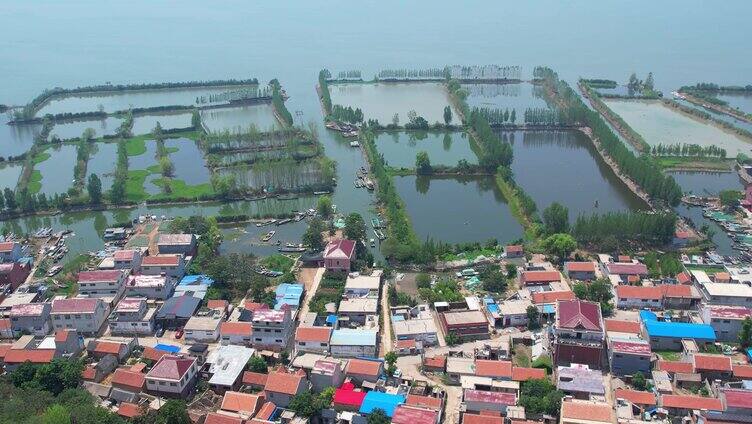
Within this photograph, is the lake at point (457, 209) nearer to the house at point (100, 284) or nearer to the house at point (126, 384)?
the house at point (100, 284)

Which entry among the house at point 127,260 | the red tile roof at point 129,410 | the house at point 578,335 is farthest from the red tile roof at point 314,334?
the house at point 127,260

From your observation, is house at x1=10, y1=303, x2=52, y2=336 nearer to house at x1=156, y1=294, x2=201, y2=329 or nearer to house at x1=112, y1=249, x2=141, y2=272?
house at x1=156, y1=294, x2=201, y2=329

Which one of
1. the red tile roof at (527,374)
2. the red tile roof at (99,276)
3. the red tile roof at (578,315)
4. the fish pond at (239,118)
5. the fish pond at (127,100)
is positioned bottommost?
the red tile roof at (527,374)

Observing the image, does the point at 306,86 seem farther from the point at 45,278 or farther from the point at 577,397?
the point at 577,397

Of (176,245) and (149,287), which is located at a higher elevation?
(176,245)

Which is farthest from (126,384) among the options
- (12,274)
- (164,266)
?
(12,274)

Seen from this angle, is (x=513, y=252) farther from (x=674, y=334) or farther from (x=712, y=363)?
(x=712, y=363)
